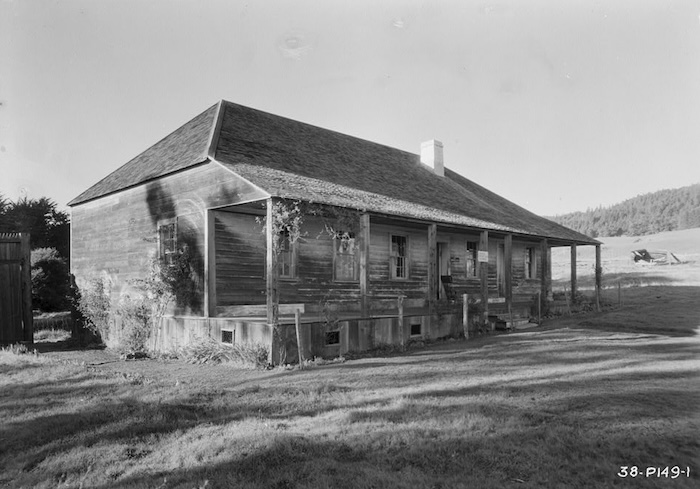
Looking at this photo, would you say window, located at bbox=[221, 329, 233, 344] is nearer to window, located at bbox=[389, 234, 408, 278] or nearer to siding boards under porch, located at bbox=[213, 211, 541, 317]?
siding boards under porch, located at bbox=[213, 211, 541, 317]

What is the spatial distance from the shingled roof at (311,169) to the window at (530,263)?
79.5 inches

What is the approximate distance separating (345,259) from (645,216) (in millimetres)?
114782

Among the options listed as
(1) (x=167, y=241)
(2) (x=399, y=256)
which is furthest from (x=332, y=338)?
(2) (x=399, y=256)

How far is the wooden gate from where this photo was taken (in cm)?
1467

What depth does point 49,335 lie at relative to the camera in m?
18.1

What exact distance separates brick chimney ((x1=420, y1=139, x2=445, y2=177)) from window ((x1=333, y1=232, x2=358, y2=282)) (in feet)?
30.1

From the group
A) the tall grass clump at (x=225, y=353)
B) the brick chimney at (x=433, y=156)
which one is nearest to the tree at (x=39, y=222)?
the tall grass clump at (x=225, y=353)

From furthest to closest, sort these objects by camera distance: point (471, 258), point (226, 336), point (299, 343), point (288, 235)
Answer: point (471, 258) → point (288, 235) → point (226, 336) → point (299, 343)

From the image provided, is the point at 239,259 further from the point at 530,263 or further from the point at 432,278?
the point at 530,263

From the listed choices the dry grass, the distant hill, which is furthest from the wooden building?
the distant hill

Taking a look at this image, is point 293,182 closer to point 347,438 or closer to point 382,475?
point 347,438

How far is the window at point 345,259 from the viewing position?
53.9 feet

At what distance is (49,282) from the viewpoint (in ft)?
71.9

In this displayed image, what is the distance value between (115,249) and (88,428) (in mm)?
11618
